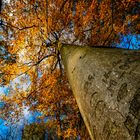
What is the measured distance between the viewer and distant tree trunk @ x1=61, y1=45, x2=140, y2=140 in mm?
1218

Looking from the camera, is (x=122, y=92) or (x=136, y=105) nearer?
(x=136, y=105)

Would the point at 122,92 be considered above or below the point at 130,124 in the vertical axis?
above

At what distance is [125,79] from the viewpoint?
146 cm

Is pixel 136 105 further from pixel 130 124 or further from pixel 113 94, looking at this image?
pixel 113 94

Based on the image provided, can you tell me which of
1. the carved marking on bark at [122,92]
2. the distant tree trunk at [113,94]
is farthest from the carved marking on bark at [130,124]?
the carved marking on bark at [122,92]

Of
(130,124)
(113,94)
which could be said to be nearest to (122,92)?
(113,94)

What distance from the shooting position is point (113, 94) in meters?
1.49

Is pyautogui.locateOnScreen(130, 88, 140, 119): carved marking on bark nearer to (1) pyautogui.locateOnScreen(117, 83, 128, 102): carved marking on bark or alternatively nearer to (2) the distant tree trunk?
(2) the distant tree trunk

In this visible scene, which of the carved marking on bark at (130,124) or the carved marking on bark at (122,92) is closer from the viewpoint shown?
the carved marking on bark at (130,124)

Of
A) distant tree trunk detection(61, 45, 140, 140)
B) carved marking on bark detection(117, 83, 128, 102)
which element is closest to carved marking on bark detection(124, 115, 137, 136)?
distant tree trunk detection(61, 45, 140, 140)

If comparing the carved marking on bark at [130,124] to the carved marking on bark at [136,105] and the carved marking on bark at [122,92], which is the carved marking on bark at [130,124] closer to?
the carved marking on bark at [136,105]

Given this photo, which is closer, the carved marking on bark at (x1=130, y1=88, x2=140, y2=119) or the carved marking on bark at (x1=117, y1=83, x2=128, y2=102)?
the carved marking on bark at (x1=130, y1=88, x2=140, y2=119)

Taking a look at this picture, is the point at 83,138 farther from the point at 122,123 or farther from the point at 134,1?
the point at 122,123

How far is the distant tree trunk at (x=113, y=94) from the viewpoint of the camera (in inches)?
47.9
